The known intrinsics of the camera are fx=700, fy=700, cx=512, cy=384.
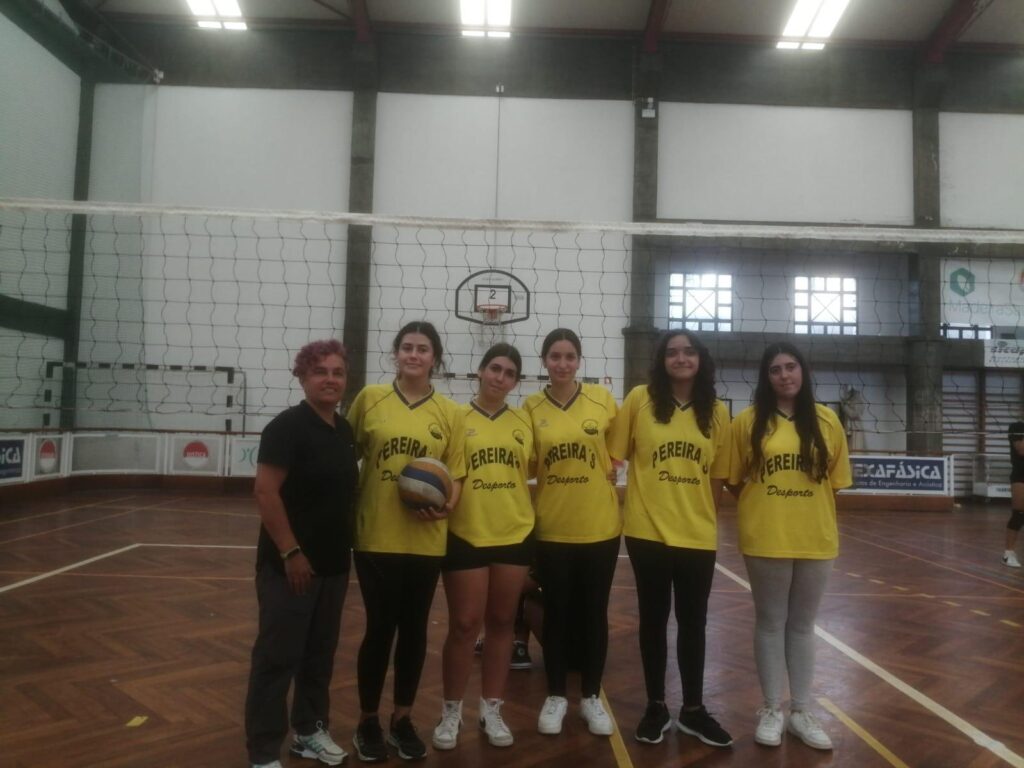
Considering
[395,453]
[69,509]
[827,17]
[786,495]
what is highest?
[827,17]

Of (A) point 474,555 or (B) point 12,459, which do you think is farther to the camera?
(B) point 12,459

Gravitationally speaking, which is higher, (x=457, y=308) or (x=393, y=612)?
(x=457, y=308)

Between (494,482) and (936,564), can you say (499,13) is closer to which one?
(936,564)

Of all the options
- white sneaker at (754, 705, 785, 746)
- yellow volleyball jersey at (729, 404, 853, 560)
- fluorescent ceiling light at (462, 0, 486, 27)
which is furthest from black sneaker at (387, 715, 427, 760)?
fluorescent ceiling light at (462, 0, 486, 27)

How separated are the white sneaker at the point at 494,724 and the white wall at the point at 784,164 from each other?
10.5m

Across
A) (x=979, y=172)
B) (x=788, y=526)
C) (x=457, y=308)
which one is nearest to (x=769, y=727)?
(x=788, y=526)

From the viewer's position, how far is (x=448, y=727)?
239 centimetres

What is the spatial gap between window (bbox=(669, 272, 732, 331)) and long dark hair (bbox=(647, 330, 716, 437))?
395 inches

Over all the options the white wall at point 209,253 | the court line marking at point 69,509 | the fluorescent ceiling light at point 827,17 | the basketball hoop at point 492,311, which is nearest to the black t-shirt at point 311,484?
the court line marking at point 69,509

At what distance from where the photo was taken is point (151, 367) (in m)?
10.2

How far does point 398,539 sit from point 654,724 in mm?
1156

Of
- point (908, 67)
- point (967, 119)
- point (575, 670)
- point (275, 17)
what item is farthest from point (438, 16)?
point (575, 670)

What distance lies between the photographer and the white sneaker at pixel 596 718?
251 cm

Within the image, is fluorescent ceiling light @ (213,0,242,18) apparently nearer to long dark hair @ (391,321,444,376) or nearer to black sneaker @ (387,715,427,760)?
long dark hair @ (391,321,444,376)
